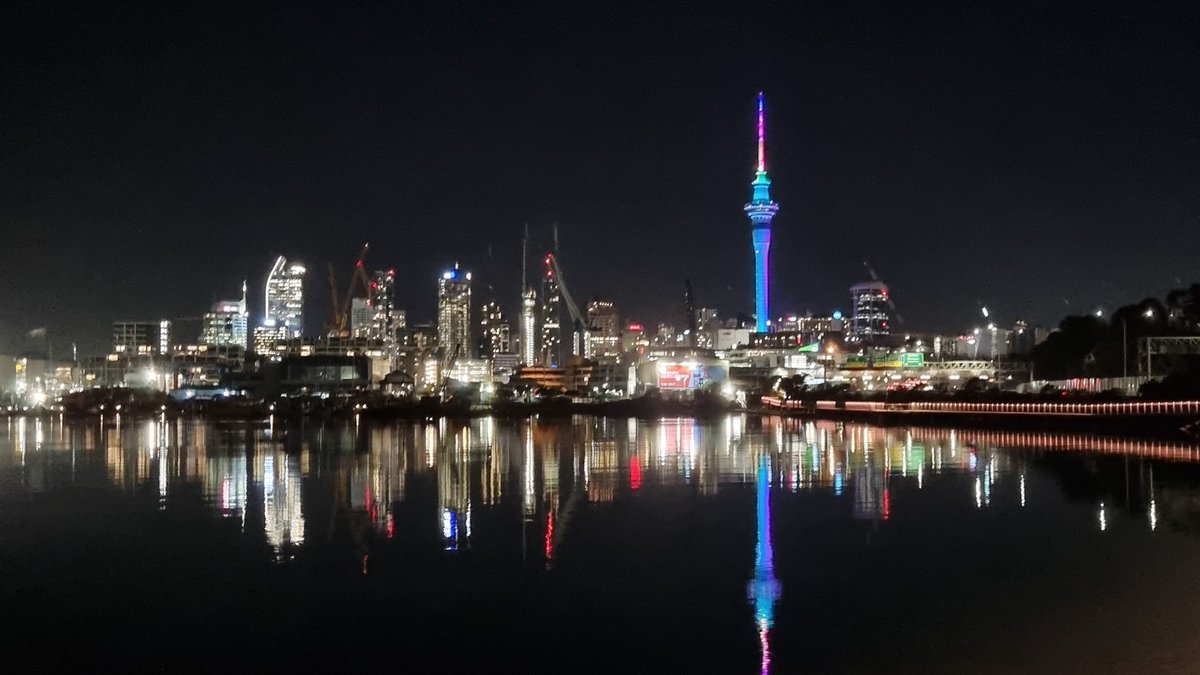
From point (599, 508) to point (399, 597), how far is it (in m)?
8.67

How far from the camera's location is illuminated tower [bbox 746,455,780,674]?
37.2 feet

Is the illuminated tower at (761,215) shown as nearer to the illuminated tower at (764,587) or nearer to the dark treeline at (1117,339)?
the dark treeline at (1117,339)

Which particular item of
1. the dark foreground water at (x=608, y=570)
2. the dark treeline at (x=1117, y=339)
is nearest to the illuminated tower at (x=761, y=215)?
the dark treeline at (x=1117, y=339)

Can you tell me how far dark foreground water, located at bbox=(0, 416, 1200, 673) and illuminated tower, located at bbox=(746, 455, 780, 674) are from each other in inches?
2.2

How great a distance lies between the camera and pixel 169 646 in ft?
37.3

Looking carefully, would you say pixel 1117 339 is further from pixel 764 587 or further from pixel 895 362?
pixel 764 587

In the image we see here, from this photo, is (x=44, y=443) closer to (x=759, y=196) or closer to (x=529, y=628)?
(x=529, y=628)

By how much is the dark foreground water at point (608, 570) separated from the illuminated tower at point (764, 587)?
0.18ft

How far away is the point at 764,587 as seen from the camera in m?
13.9

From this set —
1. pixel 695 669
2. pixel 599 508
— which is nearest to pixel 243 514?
pixel 599 508

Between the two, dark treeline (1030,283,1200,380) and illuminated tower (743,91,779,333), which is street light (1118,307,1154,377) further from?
illuminated tower (743,91,779,333)

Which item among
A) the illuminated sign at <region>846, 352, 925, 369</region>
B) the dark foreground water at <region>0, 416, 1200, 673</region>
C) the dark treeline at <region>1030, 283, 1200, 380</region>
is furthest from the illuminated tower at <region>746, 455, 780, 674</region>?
the illuminated sign at <region>846, 352, 925, 369</region>

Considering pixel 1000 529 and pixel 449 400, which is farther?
pixel 449 400

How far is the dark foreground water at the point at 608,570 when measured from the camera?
11000 mm
